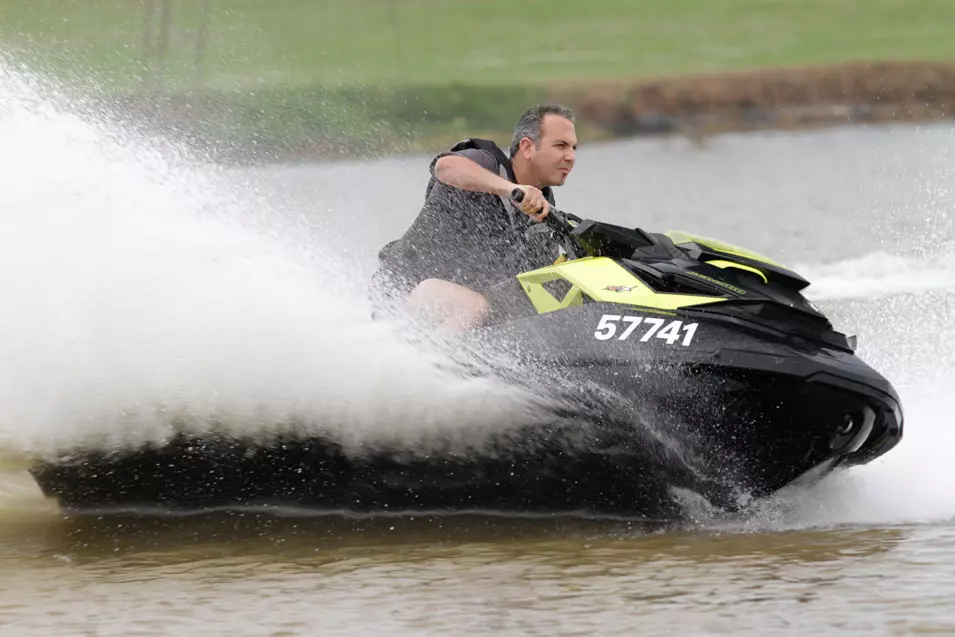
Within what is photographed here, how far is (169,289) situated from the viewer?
6242 mm

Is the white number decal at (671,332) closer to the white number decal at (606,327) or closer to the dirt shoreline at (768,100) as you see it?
the white number decal at (606,327)

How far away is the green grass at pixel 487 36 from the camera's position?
44594mm

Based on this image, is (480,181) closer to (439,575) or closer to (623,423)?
(623,423)

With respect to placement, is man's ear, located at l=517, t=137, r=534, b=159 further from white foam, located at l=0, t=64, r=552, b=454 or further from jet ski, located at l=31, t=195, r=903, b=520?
white foam, located at l=0, t=64, r=552, b=454

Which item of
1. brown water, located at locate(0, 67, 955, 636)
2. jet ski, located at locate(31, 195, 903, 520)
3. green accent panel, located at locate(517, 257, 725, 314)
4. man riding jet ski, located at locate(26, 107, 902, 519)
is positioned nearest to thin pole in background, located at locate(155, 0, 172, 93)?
brown water, located at locate(0, 67, 955, 636)

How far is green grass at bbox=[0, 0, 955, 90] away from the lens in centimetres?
4459

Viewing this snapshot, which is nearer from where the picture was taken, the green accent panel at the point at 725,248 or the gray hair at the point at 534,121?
the green accent panel at the point at 725,248

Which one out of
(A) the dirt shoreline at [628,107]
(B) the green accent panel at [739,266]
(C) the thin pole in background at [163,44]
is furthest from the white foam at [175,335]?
(A) the dirt shoreline at [628,107]

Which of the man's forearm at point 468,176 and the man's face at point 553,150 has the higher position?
the man's face at point 553,150

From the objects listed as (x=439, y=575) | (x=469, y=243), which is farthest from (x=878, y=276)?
(x=439, y=575)

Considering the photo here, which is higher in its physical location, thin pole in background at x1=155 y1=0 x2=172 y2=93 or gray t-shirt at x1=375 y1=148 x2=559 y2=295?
thin pole in background at x1=155 y1=0 x2=172 y2=93

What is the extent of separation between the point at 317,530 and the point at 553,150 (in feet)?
5.77

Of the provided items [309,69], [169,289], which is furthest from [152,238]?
[309,69]

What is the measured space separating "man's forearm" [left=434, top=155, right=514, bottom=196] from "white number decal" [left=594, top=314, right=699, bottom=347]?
0.71m
